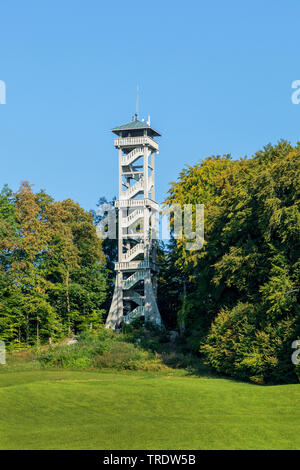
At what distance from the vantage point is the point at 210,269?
4194 centimetres

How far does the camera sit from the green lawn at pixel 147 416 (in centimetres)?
1897

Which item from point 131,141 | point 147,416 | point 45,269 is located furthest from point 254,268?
point 131,141

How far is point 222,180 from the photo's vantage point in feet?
145

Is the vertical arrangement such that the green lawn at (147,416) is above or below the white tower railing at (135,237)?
below

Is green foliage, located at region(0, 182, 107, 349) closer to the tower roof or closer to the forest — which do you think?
the forest

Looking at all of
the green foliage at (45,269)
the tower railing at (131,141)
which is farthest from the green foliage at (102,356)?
the tower railing at (131,141)

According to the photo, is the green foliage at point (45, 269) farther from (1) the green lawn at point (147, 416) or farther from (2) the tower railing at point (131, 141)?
(1) the green lawn at point (147, 416)

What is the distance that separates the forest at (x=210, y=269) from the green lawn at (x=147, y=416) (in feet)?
12.5

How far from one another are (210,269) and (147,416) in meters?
19.1

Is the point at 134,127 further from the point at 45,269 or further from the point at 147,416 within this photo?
the point at 147,416

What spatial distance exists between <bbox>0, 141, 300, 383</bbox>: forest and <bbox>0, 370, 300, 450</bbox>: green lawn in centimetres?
382

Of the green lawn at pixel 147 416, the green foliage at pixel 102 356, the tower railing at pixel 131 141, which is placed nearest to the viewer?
the green lawn at pixel 147 416

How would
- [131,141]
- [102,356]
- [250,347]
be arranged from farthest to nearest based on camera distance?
1. [131,141]
2. [102,356]
3. [250,347]

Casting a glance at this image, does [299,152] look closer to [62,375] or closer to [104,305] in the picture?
[62,375]
